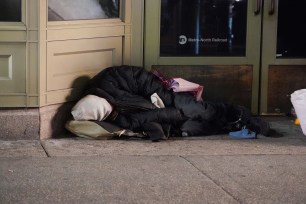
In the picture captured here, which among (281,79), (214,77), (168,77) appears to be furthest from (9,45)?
(281,79)

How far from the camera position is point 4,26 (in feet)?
21.5

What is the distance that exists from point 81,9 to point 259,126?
7.16 ft

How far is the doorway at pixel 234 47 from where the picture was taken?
761 cm

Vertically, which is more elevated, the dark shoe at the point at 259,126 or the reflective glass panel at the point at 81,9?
the reflective glass panel at the point at 81,9

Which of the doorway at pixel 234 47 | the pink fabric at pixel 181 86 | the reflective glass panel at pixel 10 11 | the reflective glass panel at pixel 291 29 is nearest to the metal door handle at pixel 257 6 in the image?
the doorway at pixel 234 47

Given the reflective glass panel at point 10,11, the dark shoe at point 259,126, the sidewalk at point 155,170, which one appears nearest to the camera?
the sidewalk at point 155,170

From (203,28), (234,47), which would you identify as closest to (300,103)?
(234,47)

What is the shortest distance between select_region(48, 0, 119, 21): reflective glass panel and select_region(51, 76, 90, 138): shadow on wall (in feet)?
2.12

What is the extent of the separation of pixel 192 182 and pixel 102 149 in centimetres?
132

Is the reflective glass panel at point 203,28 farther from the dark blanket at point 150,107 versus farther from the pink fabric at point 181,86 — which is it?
the dark blanket at point 150,107

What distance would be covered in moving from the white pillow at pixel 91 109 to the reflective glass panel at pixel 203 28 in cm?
114

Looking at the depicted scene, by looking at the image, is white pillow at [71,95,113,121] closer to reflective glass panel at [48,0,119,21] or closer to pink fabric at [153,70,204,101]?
pink fabric at [153,70,204,101]

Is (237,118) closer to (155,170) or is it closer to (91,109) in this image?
Answer: (91,109)

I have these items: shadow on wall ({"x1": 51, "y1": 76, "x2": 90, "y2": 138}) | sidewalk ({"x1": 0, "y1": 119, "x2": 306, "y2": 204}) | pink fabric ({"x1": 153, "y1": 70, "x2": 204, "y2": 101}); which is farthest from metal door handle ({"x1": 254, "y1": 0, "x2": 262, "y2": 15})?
shadow on wall ({"x1": 51, "y1": 76, "x2": 90, "y2": 138})
